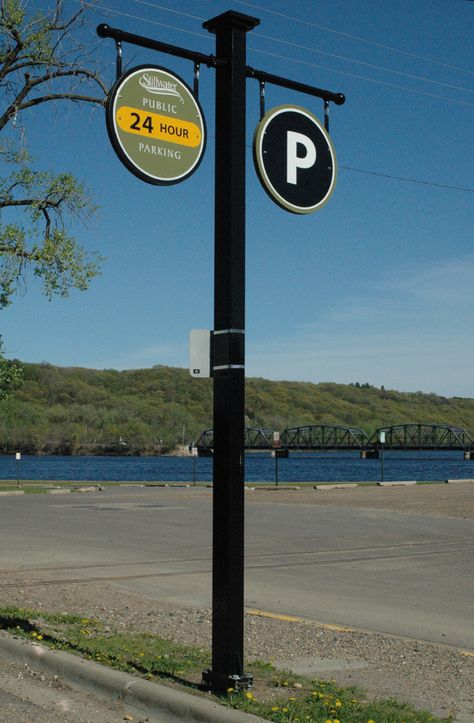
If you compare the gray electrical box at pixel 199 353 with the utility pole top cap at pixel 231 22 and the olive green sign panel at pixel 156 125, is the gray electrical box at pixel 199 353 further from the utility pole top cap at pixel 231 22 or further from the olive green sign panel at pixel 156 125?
the utility pole top cap at pixel 231 22

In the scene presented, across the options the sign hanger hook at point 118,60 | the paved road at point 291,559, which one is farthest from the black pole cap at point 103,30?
the paved road at point 291,559

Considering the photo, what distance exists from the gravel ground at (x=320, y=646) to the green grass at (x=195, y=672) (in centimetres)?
31

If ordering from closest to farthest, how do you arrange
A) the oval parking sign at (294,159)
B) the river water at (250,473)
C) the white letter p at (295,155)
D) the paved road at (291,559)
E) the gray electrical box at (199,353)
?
the gray electrical box at (199,353), the oval parking sign at (294,159), the white letter p at (295,155), the paved road at (291,559), the river water at (250,473)

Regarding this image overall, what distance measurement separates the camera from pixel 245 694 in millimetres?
6297

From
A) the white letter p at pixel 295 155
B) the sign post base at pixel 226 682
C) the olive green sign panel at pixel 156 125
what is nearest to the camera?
the sign post base at pixel 226 682

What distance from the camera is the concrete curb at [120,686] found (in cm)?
596

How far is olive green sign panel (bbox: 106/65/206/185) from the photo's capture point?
21.8 feet

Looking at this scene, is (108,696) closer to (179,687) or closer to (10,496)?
(179,687)

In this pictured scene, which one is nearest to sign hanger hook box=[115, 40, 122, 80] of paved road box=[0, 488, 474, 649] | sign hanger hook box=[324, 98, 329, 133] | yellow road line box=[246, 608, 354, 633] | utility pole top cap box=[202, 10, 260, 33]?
utility pole top cap box=[202, 10, 260, 33]

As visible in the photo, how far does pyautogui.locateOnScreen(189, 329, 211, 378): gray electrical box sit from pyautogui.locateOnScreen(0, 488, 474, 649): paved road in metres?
3.90

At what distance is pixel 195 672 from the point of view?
693 centimetres

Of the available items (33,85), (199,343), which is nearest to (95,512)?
(33,85)

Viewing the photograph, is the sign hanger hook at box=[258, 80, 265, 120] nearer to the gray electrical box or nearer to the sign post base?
the gray electrical box

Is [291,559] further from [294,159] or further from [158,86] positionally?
[158,86]
